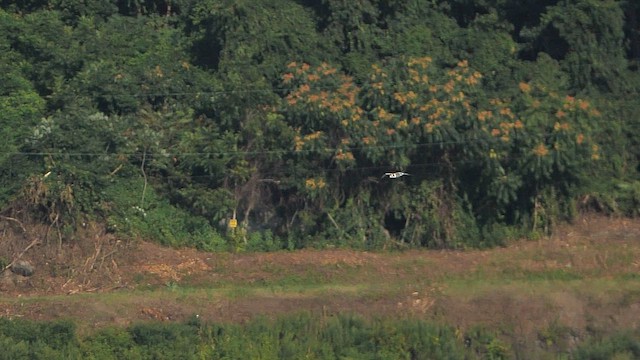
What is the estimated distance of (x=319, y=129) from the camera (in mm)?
24984

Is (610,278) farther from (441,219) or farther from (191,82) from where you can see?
(191,82)

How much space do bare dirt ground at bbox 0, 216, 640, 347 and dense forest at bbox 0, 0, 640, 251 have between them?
2.29 ft

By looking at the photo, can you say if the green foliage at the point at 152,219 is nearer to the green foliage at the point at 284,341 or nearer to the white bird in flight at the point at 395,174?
the white bird in flight at the point at 395,174

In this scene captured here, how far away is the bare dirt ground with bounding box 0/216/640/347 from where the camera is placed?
20750mm

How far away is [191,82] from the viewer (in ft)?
87.5

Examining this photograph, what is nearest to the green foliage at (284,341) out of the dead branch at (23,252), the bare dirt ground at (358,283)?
the bare dirt ground at (358,283)

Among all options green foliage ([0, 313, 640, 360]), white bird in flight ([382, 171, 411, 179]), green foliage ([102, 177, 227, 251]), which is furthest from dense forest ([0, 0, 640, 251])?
green foliage ([0, 313, 640, 360])


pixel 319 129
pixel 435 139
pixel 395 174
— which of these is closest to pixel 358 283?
pixel 395 174

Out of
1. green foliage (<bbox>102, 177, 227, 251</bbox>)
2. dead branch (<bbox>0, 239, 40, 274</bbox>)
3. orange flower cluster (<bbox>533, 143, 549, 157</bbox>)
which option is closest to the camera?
dead branch (<bbox>0, 239, 40, 274</bbox>)

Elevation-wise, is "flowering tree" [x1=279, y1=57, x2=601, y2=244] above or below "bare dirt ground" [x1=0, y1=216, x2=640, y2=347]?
above

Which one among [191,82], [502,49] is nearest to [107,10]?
[191,82]

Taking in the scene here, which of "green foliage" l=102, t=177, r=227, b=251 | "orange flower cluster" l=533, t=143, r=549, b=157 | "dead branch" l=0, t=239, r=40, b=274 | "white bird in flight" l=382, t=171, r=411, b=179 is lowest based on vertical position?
"dead branch" l=0, t=239, r=40, b=274

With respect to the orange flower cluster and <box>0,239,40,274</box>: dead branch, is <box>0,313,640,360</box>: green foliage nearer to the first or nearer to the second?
<box>0,239,40,274</box>: dead branch

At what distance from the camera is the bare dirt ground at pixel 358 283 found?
20.8 meters
